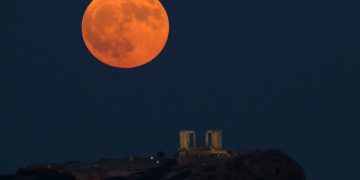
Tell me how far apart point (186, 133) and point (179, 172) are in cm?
2175

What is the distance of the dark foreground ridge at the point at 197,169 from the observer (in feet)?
538

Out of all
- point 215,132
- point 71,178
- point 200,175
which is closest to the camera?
point 200,175

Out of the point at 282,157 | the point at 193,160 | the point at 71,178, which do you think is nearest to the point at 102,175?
the point at 71,178

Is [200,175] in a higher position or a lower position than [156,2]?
lower

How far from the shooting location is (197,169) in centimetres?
16562

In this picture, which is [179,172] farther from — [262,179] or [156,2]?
[156,2]

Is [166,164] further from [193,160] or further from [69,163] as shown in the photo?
[69,163]

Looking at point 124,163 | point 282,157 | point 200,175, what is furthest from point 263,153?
point 124,163

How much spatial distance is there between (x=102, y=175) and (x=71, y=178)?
613 centimetres

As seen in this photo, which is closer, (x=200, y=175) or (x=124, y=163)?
(x=200, y=175)

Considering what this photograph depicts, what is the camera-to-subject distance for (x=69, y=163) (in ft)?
615

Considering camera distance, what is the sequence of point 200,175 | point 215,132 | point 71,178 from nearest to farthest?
point 200,175 < point 71,178 < point 215,132

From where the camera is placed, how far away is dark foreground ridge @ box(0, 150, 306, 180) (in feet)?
538

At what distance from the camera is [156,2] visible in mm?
177375
